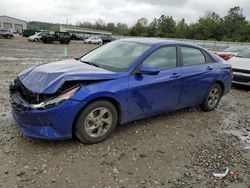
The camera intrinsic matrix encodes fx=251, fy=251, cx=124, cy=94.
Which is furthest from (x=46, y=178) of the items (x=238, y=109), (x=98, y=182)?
(x=238, y=109)

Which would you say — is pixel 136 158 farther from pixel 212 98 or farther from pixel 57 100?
pixel 212 98

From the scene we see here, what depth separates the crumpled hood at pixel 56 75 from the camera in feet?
11.4

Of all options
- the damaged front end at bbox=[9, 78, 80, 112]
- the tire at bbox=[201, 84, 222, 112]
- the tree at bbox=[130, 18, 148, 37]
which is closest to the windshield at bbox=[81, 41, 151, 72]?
the damaged front end at bbox=[9, 78, 80, 112]

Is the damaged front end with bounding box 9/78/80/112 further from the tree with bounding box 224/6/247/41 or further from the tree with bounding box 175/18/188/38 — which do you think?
the tree with bounding box 175/18/188/38

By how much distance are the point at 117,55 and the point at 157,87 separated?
94 centimetres

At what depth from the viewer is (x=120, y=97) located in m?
3.92

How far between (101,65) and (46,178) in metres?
2.09

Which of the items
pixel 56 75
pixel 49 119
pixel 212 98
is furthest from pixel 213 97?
pixel 49 119

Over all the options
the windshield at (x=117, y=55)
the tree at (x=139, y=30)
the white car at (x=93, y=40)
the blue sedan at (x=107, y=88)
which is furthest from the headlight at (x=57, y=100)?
the tree at (x=139, y=30)

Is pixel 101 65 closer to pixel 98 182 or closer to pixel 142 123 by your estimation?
pixel 142 123

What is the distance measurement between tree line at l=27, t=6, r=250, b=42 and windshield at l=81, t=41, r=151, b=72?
6687 centimetres

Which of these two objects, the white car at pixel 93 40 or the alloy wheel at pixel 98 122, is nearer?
the alloy wheel at pixel 98 122

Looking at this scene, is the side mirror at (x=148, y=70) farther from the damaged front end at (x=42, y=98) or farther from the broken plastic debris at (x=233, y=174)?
the broken plastic debris at (x=233, y=174)

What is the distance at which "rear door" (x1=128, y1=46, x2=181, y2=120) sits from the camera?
4.14 meters
